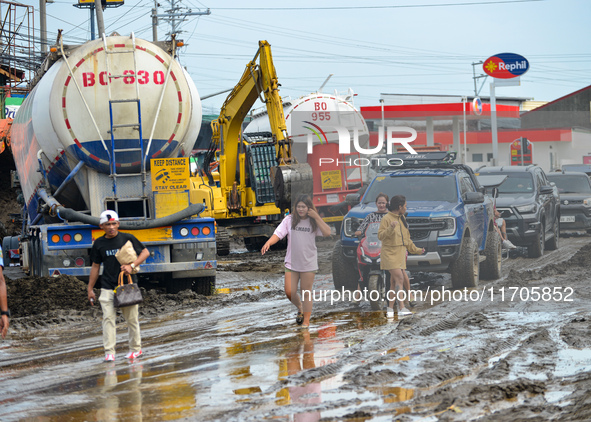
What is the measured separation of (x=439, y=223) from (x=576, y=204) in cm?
1268

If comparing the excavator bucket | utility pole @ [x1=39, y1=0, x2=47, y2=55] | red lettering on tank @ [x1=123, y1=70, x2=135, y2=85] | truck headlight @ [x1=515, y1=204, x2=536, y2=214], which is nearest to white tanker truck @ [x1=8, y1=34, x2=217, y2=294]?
red lettering on tank @ [x1=123, y1=70, x2=135, y2=85]

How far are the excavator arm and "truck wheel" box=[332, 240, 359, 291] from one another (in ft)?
10.3

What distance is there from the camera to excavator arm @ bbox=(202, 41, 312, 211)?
1592 cm

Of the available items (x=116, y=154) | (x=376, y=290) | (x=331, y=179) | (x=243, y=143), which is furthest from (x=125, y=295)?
(x=331, y=179)

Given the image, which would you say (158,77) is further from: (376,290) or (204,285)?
Answer: (376,290)

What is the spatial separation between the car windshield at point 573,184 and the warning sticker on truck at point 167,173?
626 inches

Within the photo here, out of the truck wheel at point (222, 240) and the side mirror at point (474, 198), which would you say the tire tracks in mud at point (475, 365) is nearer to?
the side mirror at point (474, 198)

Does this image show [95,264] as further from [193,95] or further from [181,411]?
[193,95]

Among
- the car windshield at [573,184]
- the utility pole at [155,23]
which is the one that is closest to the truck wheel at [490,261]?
the car windshield at [573,184]

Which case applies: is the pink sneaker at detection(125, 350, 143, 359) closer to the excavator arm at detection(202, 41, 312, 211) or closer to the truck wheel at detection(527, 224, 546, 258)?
the excavator arm at detection(202, 41, 312, 211)

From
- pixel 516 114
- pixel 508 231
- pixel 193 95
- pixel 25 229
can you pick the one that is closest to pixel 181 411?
pixel 193 95

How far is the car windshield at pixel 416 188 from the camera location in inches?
541

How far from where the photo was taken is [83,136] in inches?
483

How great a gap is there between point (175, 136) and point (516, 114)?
199ft
